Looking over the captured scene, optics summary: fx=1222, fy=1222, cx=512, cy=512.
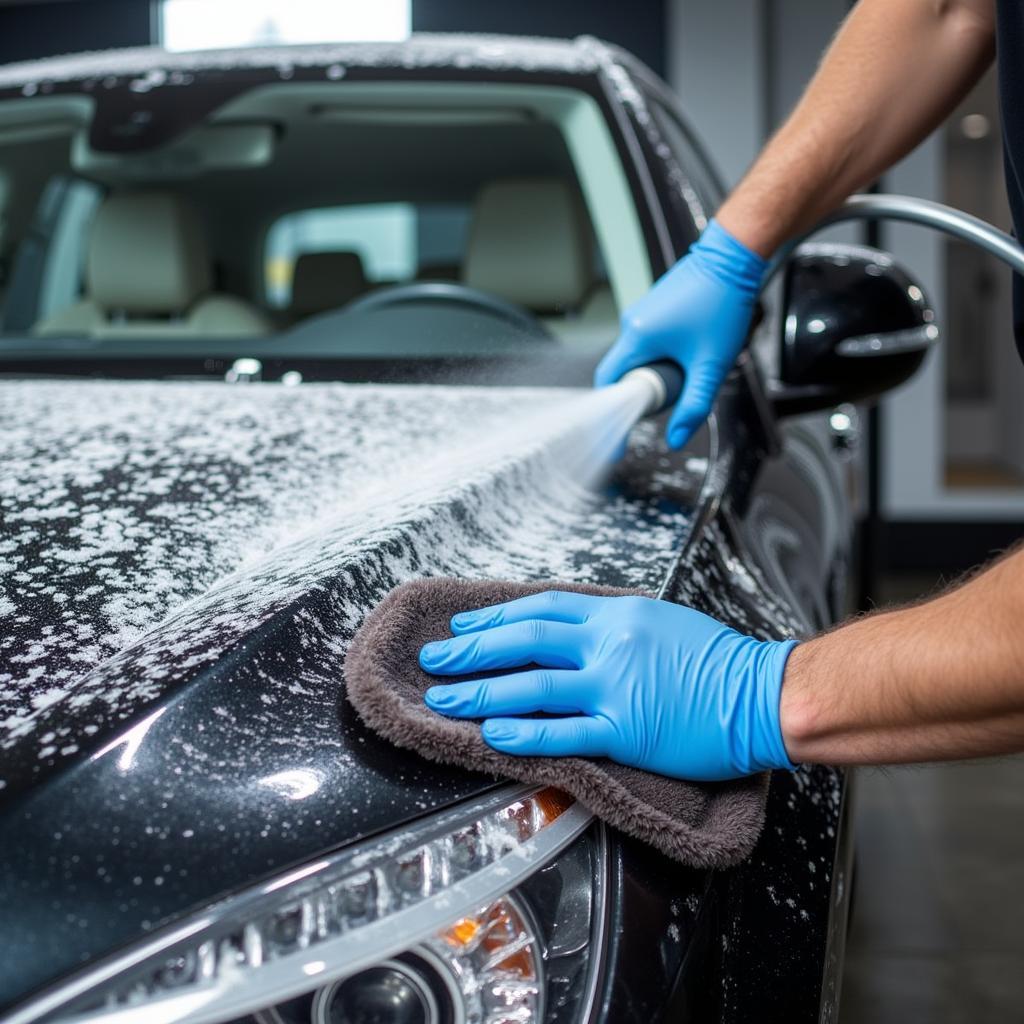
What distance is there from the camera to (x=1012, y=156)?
1.09 meters

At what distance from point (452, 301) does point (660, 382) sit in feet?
1.12

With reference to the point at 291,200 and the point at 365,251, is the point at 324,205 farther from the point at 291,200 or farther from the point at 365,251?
the point at 365,251

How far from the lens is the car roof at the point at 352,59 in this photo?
5.30ft

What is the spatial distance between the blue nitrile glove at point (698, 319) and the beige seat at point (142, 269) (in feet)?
2.39

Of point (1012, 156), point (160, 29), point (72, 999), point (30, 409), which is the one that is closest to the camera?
point (72, 999)

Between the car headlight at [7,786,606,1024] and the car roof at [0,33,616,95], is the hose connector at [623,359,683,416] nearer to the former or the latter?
the car roof at [0,33,616,95]

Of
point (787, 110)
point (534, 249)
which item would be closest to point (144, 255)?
point (534, 249)

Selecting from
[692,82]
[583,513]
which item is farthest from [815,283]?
[692,82]

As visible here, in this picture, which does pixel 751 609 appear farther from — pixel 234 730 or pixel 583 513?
pixel 234 730

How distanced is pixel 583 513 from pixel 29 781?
530 millimetres

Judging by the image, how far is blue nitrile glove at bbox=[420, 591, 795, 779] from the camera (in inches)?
28.8

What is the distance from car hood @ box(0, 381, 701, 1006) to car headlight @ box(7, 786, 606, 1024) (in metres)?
0.02

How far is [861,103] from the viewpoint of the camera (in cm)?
137

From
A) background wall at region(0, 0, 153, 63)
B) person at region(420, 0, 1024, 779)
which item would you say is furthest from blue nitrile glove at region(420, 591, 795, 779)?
background wall at region(0, 0, 153, 63)
